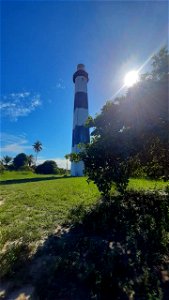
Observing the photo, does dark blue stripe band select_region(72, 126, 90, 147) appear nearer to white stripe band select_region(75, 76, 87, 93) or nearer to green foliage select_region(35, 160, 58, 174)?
white stripe band select_region(75, 76, 87, 93)

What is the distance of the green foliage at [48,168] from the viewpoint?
243ft

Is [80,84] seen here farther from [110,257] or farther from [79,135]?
[110,257]

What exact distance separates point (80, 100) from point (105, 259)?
36923 mm

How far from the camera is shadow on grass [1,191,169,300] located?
3785mm

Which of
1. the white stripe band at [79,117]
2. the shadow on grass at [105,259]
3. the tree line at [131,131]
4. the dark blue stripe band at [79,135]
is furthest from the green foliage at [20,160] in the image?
the shadow on grass at [105,259]

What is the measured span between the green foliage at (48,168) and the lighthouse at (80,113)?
112 feet

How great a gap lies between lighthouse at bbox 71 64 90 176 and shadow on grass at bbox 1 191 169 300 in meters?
29.5

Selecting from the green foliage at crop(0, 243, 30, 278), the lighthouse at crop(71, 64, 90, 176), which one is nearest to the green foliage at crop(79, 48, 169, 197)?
the green foliage at crop(0, 243, 30, 278)

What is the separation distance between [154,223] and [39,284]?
4.56 metres

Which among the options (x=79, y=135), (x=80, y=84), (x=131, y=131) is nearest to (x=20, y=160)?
(x=80, y=84)

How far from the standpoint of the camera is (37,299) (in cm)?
355

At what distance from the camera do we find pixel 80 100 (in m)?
39.7

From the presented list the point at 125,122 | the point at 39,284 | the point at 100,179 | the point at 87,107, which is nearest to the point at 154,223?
the point at 100,179

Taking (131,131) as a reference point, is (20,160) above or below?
above
